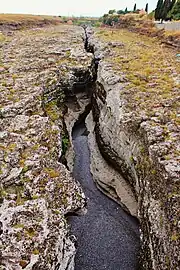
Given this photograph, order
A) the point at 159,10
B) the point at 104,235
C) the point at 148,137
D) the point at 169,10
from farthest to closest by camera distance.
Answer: the point at 159,10 → the point at 169,10 → the point at 104,235 → the point at 148,137

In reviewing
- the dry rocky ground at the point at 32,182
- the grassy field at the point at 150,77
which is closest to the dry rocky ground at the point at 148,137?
the grassy field at the point at 150,77

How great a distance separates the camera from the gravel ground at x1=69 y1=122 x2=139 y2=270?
13.8 meters

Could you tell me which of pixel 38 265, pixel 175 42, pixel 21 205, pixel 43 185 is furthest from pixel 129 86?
pixel 175 42

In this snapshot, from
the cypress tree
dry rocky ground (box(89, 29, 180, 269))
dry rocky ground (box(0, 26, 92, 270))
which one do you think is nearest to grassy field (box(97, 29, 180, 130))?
dry rocky ground (box(89, 29, 180, 269))

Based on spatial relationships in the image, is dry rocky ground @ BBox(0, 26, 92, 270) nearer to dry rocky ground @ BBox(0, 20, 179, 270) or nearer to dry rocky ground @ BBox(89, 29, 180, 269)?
dry rocky ground @ BBox(0, 20, 179, 270)

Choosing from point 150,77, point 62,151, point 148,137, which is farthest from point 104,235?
point 150,77

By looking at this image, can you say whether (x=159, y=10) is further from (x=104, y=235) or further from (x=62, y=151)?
(x=104, y=235)

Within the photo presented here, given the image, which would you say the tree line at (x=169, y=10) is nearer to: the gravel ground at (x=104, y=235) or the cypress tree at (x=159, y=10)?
the cypress tree at (x=159, y=10)

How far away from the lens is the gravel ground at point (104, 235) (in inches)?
545

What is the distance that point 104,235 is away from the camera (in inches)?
605

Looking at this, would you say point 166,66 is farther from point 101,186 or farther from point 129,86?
point 101,186

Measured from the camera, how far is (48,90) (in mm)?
21641

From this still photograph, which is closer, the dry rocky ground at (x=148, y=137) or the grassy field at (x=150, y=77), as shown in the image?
the dry rocky ground at (x=148, y=137)

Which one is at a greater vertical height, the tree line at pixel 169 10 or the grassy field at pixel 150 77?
the tree line at pixel 169 10
